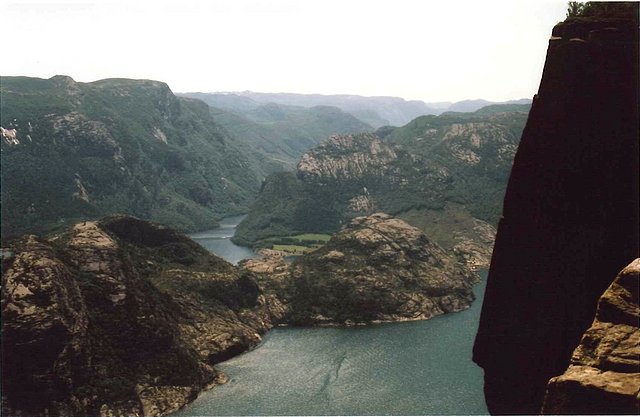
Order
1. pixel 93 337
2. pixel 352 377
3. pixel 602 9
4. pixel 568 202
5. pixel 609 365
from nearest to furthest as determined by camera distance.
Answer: pixel 609 365
pixel 568 202
pixel 602 9
pixel 93 337
pixel 352 377

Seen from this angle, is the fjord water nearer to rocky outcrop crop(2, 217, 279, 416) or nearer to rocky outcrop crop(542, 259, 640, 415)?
rocky outcrop crop(2, 217, 279, 416)

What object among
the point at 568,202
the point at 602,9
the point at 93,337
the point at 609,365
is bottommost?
the point at 93,337

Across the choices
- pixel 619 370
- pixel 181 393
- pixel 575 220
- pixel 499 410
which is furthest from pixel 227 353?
pixel 619 370


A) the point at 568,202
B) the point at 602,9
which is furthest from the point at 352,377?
the point at 602,9

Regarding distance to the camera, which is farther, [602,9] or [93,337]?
[93,337]

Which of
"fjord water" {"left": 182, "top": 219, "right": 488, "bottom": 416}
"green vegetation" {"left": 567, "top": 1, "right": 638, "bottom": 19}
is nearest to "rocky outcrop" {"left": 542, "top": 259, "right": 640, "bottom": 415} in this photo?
"green vegetation" {"left": 567, "top": 1, "right": 638, "bottom": 19}

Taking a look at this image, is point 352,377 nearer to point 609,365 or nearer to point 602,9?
point 602,9
